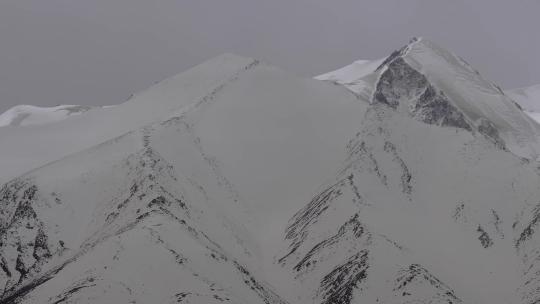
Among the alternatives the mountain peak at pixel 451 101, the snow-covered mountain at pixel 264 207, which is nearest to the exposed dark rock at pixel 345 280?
the snow-covered mountain at pixel 264 207

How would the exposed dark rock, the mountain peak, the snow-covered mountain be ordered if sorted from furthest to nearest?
the mountain peak < the exposed dark rock < the snow-covered mountain

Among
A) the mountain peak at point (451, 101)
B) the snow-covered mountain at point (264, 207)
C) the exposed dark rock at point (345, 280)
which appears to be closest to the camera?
the snow-covered mountain at point (264, 207)

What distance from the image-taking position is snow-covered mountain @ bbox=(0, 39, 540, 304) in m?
79.2

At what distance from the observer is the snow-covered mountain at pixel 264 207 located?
79188 millimetres

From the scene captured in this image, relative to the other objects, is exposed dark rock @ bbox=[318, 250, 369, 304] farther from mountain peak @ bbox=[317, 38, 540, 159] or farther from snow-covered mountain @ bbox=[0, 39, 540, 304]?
mountain peak @ bbox=[317, 38, 540, 159]

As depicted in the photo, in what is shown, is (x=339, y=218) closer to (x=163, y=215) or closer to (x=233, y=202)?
(x=233, y=202)

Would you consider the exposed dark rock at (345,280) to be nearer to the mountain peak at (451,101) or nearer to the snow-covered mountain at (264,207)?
the snow-covered mountain at (264,207)

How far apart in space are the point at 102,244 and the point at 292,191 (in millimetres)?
33161

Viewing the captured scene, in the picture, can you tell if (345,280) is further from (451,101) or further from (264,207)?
(451,101)

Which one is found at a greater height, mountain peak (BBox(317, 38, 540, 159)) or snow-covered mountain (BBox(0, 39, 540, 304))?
mountain peak (BBox(317, 38, 540, 159))

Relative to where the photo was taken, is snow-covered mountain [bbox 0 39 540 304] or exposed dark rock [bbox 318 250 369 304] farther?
exposed dark rock [bbox 318 250 369 304]

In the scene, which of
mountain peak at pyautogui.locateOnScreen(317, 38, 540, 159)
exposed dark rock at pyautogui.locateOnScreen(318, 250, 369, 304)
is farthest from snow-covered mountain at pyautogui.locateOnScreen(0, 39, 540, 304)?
mountain peak at pyautogui.locateOnScreen(317, 38, 540, 159)

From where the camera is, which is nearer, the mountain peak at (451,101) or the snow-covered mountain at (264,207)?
the snow-covered mountain at (264,207)

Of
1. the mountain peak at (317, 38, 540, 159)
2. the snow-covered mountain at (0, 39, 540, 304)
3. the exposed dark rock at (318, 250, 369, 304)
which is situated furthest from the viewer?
the mountain peak at (317, 38, 540, 159)
